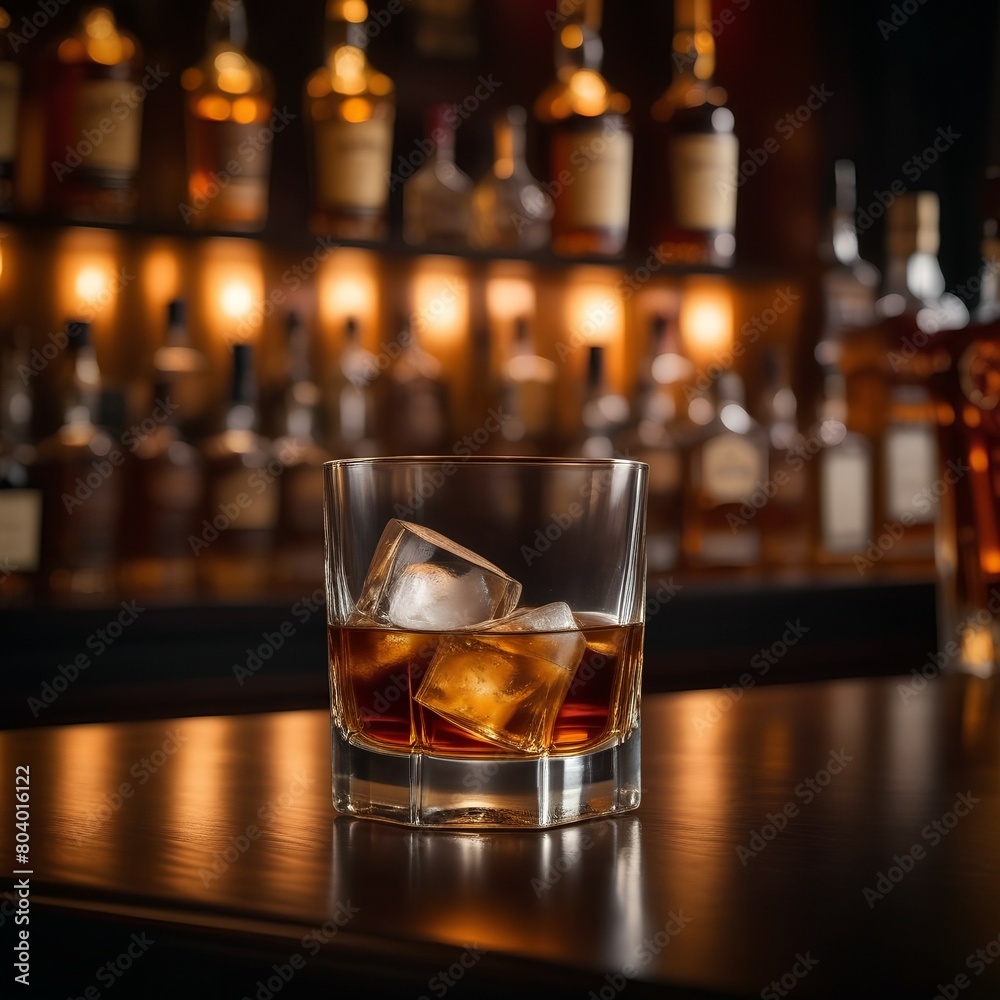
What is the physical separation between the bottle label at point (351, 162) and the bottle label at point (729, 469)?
0.67 metres

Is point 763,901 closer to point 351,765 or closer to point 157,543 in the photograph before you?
point 351,765

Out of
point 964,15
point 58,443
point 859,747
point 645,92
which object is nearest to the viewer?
point 859,747

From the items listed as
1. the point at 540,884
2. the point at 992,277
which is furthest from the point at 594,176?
the point at 540,884

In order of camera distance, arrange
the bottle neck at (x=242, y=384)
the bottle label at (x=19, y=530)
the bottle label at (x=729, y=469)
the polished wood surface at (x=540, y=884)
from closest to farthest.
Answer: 1. the polished wood surface at (x=540, y=884)
2. the bottle label at (x=19, y=530)
3. the bottle neck at (x=242, y=384)
4. the bottle label at (x=729, y=469)

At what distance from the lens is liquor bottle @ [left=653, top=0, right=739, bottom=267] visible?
2.05 meters

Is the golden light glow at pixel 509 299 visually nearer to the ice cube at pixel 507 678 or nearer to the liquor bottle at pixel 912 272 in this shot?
the liquor bottle at pixel 912 272

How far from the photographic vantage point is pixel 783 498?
2.17 meters

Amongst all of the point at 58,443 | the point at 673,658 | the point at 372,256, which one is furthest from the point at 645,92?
the point at 58,443

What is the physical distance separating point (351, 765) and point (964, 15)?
97.8 inches

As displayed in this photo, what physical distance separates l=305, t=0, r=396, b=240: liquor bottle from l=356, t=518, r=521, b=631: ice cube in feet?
4.90

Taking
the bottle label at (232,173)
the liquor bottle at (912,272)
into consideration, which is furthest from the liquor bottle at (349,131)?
the liquor bottle at (912,272)

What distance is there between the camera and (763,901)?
1.07 ft

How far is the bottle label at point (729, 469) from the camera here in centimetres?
211

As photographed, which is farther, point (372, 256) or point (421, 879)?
point (372, 256)
